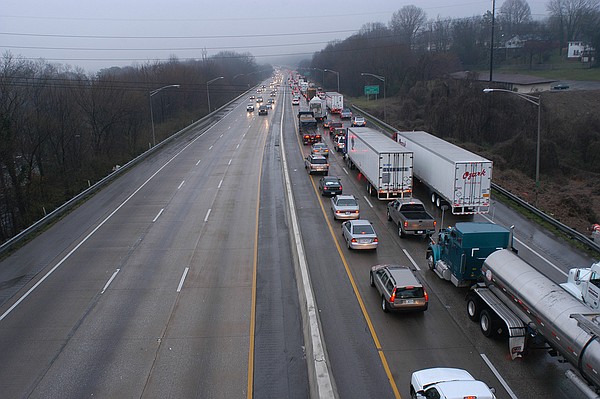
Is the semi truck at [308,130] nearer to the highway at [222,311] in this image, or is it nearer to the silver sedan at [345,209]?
the highway at [222,311]

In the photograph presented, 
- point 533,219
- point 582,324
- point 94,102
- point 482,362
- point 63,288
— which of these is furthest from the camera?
point 94,102

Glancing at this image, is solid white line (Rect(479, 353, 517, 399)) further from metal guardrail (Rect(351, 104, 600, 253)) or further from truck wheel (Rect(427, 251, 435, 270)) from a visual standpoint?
metal guardrail (Rect(351, 104, 600, 253))

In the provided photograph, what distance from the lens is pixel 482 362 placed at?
1442cm

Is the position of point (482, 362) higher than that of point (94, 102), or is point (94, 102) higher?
point (94, 102)

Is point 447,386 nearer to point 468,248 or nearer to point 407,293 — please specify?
point 407,293

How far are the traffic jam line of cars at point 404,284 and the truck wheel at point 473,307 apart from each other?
1.41 metres

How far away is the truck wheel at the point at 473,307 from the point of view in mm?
16633

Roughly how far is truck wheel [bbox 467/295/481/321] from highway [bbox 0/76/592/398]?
33cm

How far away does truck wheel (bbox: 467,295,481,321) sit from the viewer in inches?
655

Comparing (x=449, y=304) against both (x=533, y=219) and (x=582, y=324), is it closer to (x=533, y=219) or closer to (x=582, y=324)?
(x=582, y=324)

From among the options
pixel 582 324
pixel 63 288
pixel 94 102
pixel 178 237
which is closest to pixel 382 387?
pixel 582 324

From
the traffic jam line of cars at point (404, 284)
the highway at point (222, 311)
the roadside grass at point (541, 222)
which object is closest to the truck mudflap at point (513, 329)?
the highway at point (222, 311)

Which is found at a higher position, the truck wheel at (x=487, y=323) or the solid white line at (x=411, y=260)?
the truck wheel at (x=487, y=323)

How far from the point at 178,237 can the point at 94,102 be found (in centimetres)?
4579
